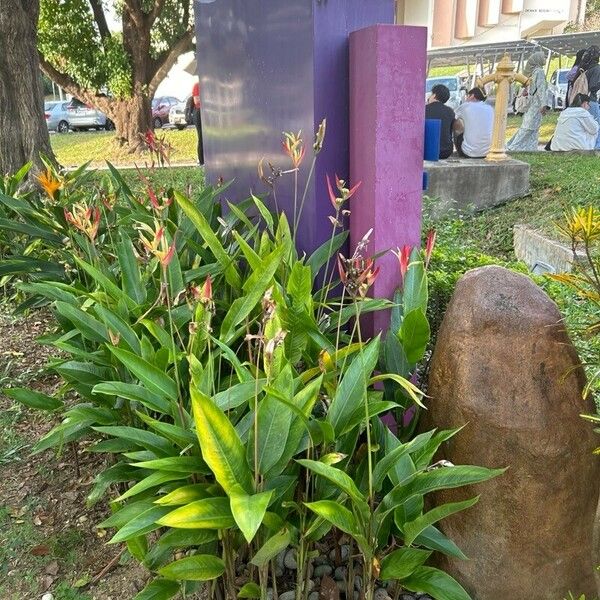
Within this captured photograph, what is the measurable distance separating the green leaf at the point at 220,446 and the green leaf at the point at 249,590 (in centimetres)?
40

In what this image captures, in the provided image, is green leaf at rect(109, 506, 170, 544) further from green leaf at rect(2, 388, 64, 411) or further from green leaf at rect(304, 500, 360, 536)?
green leaf at rect(2, 388, 64, 411)

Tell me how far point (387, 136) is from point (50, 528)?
206 centimetres

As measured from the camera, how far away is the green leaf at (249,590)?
1870 millimetres

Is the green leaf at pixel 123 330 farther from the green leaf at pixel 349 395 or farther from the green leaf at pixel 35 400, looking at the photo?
the green leaf at pixel 349 395

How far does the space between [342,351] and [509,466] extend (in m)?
0.62

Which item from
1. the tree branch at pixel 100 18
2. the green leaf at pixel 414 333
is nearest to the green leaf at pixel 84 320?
the green leaf at pixel 414 333

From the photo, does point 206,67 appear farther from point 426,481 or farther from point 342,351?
point 426,481

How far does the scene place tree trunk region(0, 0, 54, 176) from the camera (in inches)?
267

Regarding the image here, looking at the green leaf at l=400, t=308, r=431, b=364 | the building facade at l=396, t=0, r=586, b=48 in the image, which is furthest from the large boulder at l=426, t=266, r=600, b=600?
the building facade at l=396, t=0, r=586, b=48

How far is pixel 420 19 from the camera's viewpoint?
38.0 feet

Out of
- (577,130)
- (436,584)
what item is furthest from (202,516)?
(577,130)

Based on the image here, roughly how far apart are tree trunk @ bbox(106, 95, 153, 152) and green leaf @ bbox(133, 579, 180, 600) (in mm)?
14792

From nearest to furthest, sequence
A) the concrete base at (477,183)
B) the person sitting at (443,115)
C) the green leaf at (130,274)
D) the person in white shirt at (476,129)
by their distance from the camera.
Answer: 1. the green leaf at (130,274)
2. the concrete base at (477,183)
3. the person sitting at (443,115)
4. the person in white shirt at (476,129)

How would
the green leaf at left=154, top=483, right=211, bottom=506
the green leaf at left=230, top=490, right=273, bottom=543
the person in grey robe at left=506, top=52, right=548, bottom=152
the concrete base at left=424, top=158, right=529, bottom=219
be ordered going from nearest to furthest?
the green leaf at left=230, top=490, right=273, bottom=543, the green leaf at left=154, top=483, right=211, bottom=506, the concrete base at left=424, top=158, right=529, bottom=219, the person in grey robe at left=506, top=52, right=548, bottom=152
